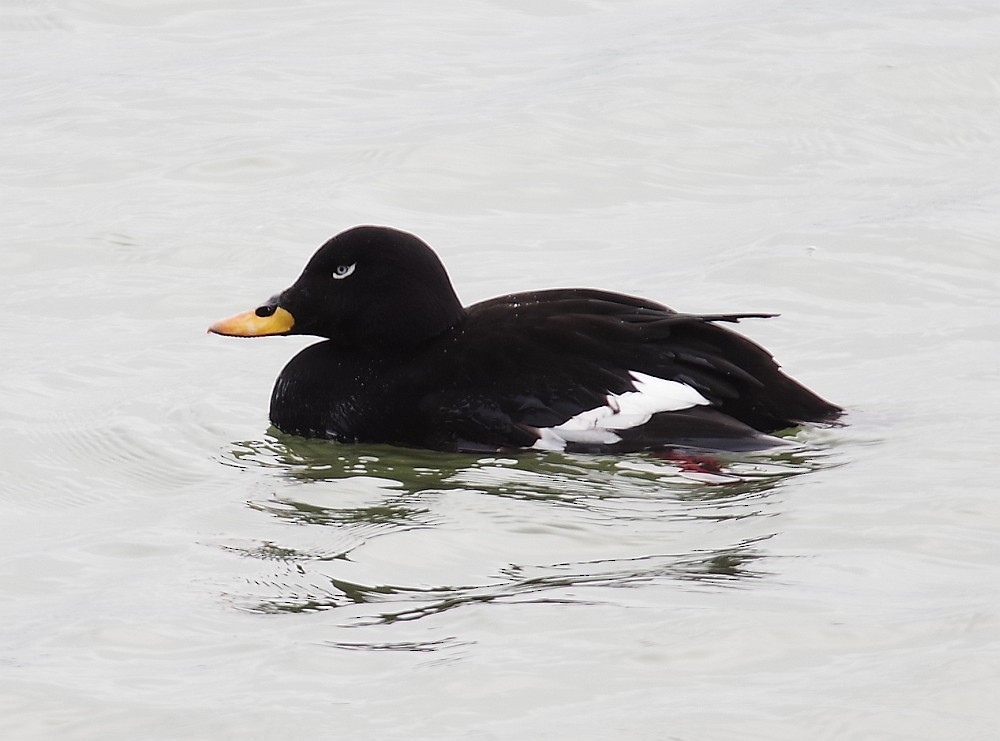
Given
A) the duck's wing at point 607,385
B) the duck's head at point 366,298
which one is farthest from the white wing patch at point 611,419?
the duck's head at point 366,298

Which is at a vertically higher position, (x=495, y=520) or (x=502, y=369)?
(x=502, y=369)

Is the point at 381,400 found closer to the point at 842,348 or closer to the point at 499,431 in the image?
the point at 499,431

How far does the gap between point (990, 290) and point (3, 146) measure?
5693 millimetres

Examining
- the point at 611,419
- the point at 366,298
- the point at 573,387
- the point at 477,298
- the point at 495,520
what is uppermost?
the point at 366,298

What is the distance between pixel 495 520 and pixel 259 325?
5.17 ft

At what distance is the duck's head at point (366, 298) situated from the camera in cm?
654

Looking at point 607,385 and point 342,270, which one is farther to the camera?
point 342,270

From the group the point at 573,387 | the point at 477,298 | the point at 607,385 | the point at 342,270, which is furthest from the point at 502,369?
the point at 477,298

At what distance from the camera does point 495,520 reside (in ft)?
18.1

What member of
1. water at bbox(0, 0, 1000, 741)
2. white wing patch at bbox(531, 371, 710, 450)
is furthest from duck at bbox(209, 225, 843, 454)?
water at bbox(0, 0, 1000, 741)

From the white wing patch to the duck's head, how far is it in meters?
0.67

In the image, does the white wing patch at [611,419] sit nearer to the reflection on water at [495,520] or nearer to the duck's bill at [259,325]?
the reflection on water at [495,520]

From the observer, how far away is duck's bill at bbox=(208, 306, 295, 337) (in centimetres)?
668

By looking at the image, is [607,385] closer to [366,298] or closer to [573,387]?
[573,387]
